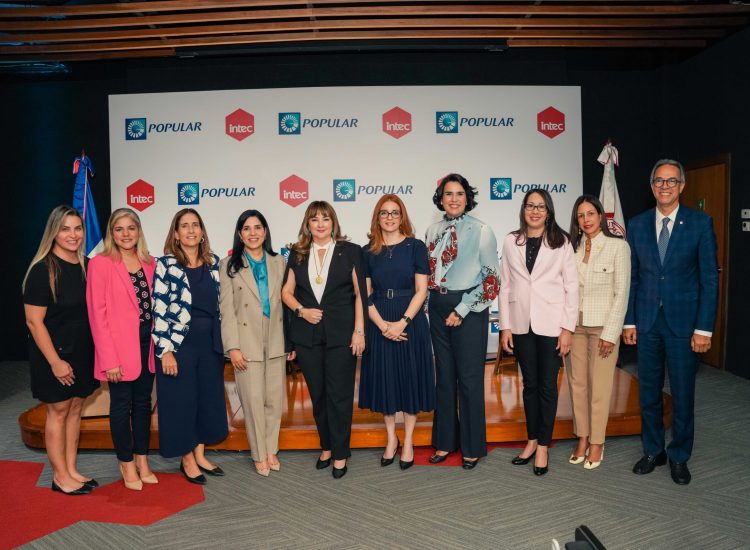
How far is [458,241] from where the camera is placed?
3.14 meters

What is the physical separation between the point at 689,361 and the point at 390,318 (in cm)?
162

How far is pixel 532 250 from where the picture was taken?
3.09 metres

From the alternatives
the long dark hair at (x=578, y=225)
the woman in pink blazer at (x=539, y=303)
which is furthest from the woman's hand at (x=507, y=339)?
the long dark hair at (x=578, y=225)

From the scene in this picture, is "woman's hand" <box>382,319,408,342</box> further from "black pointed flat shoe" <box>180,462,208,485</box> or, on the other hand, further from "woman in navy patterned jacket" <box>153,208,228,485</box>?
"black pointed flat shoe" <box>180,462,208,485</box>

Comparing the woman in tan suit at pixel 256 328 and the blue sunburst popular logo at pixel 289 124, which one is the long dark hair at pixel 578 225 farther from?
the blue sunburst popular logo at pixel 289 124

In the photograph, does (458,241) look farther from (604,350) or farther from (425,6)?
(425,6)

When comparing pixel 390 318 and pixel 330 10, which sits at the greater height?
pixel 330 10

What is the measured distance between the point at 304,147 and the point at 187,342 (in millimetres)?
3496

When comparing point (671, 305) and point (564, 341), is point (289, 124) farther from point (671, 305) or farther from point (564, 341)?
point (671, 305)

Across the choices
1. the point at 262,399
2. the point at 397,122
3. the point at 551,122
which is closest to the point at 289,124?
the point at 397,122

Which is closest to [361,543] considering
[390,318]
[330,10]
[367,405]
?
[367,405]

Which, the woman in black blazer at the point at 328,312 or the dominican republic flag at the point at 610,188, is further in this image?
the dominican republic flag at the point at 610,188

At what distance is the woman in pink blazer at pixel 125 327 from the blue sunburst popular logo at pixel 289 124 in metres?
3.30

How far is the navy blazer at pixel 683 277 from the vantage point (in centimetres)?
292
